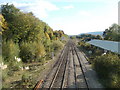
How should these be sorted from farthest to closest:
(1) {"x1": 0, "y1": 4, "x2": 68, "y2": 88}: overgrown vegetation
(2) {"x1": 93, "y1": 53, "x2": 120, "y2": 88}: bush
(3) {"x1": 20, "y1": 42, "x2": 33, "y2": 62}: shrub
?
(3) {"x1": 20, "y1": 42, "x2": 33, "y2": 62}: shrub
(1) {"x1": 0, "y1": 4, "x2": 68, "y2": 88}: overgrown vegetation
(2) {"x1": 93, "y1": 53, "x2": 120, "y2": 88}: bush

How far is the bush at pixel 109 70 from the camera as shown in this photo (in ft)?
33.9

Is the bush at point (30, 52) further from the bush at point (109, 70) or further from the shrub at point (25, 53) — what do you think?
the bush at point (109, 70)

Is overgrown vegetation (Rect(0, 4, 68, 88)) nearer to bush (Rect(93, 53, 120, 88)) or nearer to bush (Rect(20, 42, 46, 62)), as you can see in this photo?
bush (Rect(20, 42, 46, 62))

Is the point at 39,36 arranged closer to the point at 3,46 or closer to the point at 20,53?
the point at 20,53

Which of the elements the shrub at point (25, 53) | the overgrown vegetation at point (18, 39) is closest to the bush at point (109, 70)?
the overgrown vegetation at point (18, 39)

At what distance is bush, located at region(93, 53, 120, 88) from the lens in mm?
10326

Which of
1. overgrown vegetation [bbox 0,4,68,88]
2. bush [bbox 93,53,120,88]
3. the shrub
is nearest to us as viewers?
bush [bbox 93,53,120,88]

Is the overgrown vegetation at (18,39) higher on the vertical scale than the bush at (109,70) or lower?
higher

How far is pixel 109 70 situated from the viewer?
449 inches

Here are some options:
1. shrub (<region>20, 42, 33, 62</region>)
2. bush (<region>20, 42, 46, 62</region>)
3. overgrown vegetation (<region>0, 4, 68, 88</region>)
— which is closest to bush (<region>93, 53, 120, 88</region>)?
overgrown vegetation (<region>0, 4, 68, 88</region>)

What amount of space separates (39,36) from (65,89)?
17.2 meters

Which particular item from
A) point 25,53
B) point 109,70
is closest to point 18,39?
point 25,53

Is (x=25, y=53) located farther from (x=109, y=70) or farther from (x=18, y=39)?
(x=109, y=70)

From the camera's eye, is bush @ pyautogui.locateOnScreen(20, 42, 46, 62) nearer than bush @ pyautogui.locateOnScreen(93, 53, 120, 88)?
No
